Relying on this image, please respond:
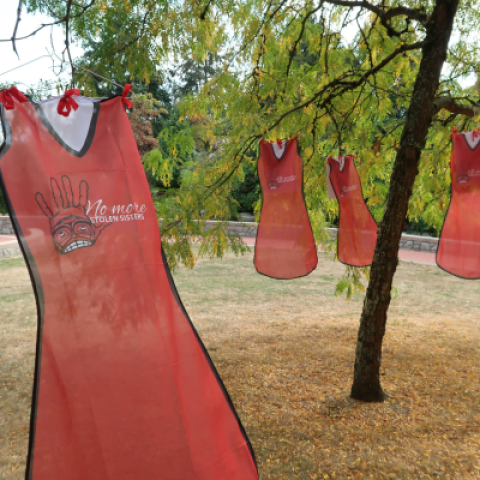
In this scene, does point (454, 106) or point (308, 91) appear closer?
point (454, 106)

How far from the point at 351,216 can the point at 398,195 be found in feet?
3.00

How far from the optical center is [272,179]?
338cm

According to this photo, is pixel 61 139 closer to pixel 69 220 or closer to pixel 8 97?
pixel 8 97

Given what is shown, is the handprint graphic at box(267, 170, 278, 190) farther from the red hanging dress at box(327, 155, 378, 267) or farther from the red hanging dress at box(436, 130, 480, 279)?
the red hanging dress at box(436, 130, 480, 279)

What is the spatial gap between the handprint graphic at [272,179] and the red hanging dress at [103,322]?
1.86 m

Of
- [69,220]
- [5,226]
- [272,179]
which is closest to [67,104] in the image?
[69,220]

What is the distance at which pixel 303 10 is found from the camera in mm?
3955

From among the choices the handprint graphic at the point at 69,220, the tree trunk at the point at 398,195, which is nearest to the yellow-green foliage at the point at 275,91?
the tree trunk at the point at 398,195

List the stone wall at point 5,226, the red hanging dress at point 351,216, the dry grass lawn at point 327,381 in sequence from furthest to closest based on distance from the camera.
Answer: the stone wall at point 5,226
the red hanging dress at point 351,216
the dry grass lawn at point 327,381

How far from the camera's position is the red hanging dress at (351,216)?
3654 mm

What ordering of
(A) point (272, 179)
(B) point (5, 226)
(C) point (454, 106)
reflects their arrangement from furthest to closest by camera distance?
(B) point (5, 226) < (A) point (272, 179) < (C) point (454, 106)

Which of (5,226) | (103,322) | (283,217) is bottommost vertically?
(5,226)

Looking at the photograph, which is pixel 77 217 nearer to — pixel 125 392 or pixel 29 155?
pixel 29 155

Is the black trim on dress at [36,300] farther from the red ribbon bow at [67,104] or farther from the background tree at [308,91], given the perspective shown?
the background tree at [308,91]
